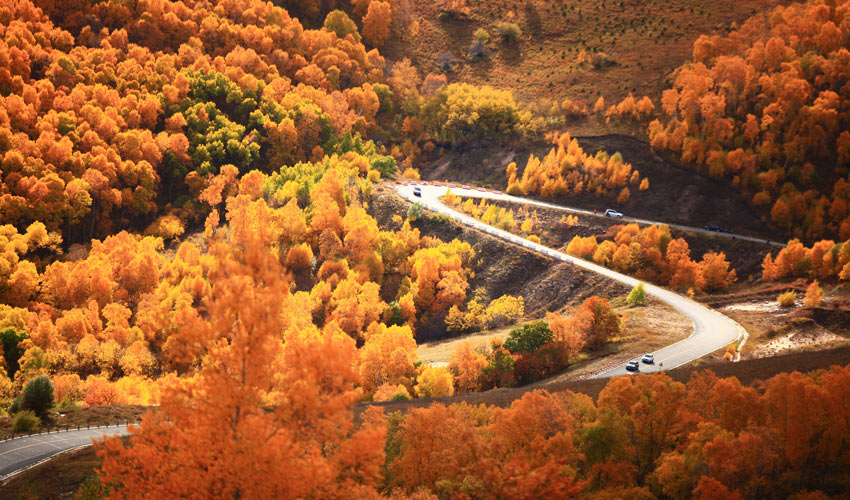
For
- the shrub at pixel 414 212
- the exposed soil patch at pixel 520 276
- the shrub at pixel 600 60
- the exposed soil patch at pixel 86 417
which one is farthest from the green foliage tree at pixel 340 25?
the exposed soil patch at pixel 86 417

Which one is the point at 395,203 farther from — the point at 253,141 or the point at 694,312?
the point at 694,312

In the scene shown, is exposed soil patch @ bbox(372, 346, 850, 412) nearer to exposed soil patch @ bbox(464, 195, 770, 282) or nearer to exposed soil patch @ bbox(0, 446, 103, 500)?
exposed soil patch @ bbox(0, 446, 103, 500)

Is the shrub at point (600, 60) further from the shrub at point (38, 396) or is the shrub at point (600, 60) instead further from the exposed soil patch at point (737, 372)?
the shrub at point (38, 396)

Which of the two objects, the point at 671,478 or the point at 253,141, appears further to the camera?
the point at 253,141

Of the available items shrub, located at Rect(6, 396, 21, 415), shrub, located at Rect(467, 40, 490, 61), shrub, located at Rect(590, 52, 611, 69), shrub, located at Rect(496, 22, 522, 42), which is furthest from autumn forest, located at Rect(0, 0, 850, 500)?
shrub, located at Rect(496, 22, 522, 42)

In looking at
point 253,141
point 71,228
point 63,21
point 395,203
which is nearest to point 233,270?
point 395,203

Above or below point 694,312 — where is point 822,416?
above

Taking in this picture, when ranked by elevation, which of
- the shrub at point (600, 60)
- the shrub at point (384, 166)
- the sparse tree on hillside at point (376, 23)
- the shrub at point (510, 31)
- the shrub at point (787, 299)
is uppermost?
the sparse tree on hillside at point (376, 23)
